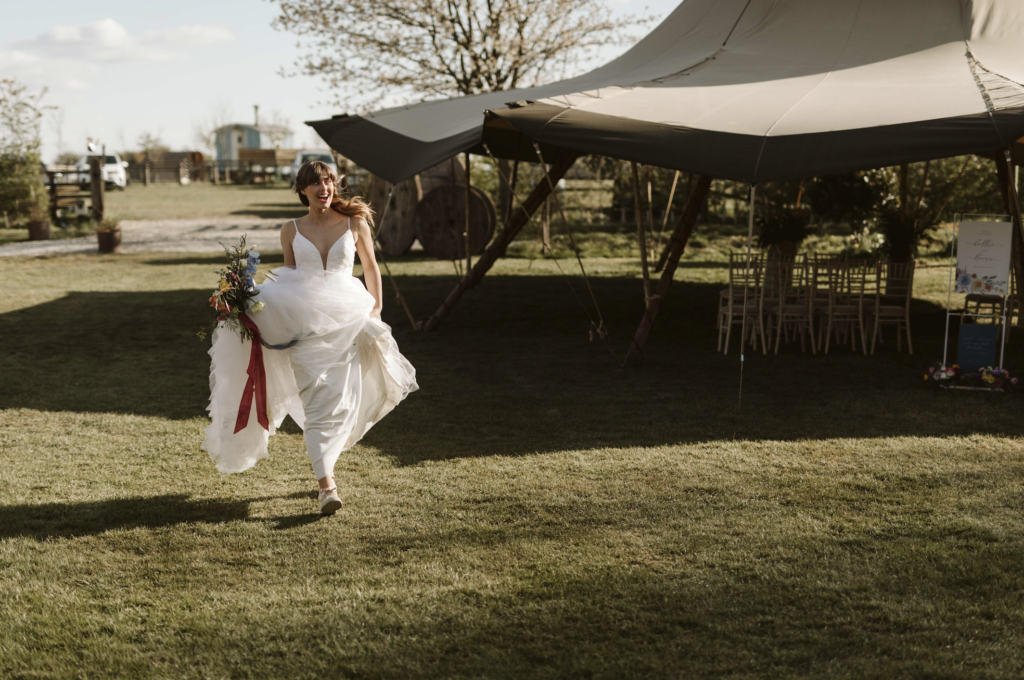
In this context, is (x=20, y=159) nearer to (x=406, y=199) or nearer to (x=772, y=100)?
(x=406, y=199)

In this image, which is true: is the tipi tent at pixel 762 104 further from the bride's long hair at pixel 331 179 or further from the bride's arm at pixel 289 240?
the bride's arm at pixel 289 240

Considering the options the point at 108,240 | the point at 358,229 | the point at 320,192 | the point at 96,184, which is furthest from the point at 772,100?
the point at 96,184

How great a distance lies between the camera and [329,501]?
14.5ft

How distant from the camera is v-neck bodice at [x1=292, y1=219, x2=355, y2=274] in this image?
4.56 m

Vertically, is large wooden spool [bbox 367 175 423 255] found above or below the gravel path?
above

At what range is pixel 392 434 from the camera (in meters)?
6.05

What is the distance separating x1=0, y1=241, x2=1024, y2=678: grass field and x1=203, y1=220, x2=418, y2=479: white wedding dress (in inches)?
15.1

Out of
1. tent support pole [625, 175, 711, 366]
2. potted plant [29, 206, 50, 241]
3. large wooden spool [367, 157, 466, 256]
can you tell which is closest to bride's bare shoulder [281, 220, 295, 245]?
tent support pole [625, 175, 711, 366]

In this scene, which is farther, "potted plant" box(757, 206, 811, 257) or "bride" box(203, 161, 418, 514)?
"potted plant" box(757, 206, 811, 257)

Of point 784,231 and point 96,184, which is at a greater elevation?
point 96,184

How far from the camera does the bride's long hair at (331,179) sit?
4.51 meters

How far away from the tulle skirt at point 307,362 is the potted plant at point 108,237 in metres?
14.6

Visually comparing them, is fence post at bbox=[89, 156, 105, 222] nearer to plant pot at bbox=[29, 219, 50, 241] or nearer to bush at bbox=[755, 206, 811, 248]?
plant pot at bbox=[29, 219, 50, 241]

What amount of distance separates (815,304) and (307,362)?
20.3 ft
